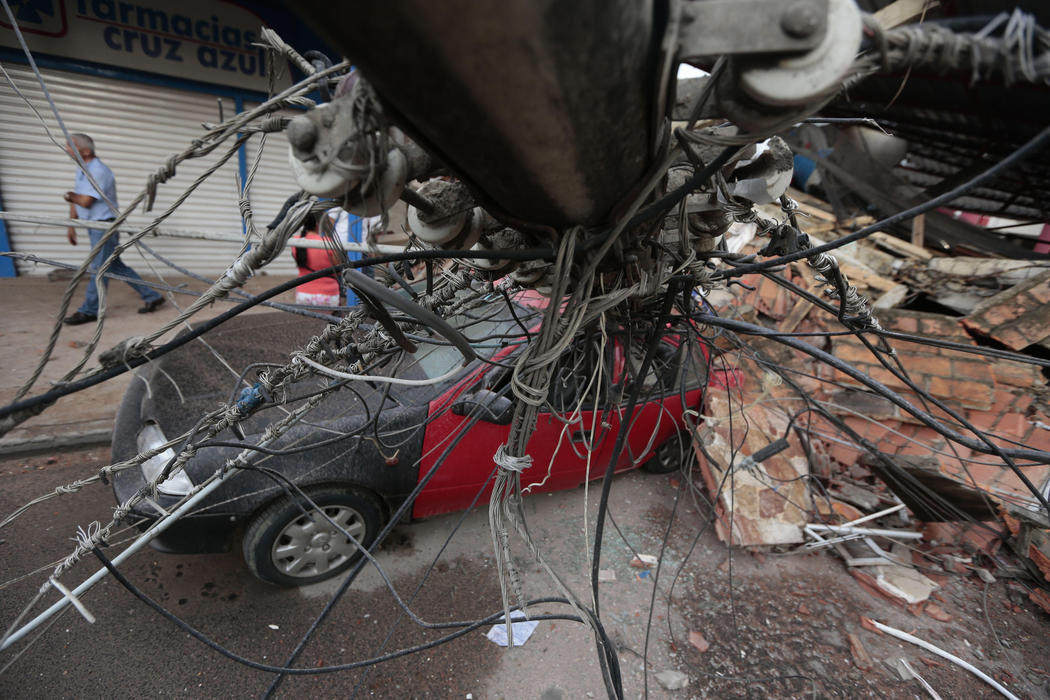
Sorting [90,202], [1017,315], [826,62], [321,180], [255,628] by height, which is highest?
[826,62]

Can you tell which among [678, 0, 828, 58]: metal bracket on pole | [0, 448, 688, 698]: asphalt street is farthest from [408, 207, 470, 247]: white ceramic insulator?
[0, 448, 688, 698]: asphalt street

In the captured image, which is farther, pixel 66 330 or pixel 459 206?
pixel 66 330

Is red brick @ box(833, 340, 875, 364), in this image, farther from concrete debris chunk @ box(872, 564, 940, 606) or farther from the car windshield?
the car windshield

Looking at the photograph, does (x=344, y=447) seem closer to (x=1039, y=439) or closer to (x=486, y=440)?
(x=486, y=440)

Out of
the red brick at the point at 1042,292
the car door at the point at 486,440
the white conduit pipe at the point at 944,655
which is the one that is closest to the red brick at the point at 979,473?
the white conduit pipe at the point at 944,655

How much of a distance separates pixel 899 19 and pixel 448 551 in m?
4.75

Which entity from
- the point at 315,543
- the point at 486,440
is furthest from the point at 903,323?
the point at 315,543

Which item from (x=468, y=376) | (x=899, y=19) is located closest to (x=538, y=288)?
(x=468, y=376)

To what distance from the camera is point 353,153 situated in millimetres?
895

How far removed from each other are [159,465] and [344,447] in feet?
3.13

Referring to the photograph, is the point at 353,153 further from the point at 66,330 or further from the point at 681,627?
the point at 66,330

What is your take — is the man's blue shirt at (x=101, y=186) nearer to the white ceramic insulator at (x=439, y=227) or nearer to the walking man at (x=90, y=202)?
the walking man at (x=90, y=202)

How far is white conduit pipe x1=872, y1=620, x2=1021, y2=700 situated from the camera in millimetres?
2791

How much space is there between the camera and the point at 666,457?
14.5 ft
